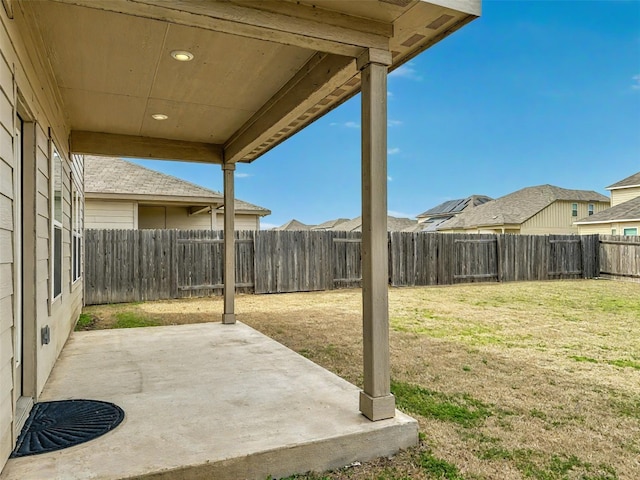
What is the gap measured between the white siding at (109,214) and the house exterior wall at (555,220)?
17.5m

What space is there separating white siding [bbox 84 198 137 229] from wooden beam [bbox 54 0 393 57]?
384 inches

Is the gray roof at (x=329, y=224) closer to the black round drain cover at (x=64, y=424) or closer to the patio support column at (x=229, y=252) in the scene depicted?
the patio support column at (x=229, y=252)

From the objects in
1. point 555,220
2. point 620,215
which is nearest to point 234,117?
point 620,215

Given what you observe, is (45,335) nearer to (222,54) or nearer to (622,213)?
(222,54)

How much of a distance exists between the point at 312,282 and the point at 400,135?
36568mm

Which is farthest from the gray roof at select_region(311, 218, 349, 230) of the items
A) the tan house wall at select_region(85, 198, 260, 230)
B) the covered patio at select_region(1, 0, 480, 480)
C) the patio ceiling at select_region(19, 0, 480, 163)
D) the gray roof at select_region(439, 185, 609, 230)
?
the covered patio at select_region(1, 0, 480, 480)

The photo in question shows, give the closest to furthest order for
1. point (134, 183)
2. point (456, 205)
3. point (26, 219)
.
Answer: point (26, 219), point (134, 183), point (456, 205)

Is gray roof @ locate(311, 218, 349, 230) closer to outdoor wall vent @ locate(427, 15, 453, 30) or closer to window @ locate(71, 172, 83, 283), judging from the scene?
window @ locate(71, 172, 83, 283)

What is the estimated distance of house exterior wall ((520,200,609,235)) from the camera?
69.2 ft

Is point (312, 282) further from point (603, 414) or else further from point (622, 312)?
point (603, 414)

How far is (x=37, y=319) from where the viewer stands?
297 cm

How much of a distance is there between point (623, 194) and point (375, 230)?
21.5 meters

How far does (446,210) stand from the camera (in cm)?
3125

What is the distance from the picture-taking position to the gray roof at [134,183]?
35.6 ft
